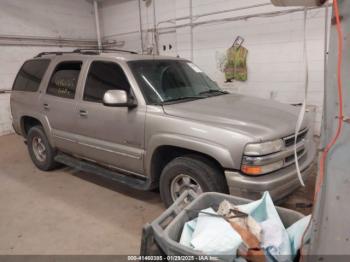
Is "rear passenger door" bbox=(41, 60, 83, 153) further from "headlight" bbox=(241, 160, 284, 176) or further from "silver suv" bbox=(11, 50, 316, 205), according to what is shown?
"headlight" bbox=(241, 160, 284, 176)

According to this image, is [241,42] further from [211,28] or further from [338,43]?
[338,43]

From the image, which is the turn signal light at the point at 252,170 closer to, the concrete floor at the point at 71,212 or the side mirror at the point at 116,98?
the concrete floor at the point at 71,212

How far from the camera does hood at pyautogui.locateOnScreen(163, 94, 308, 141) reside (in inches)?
95.0

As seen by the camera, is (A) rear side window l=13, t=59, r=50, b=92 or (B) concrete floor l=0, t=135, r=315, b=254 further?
(A) rear side window l=13, t=59, r=50, b=92

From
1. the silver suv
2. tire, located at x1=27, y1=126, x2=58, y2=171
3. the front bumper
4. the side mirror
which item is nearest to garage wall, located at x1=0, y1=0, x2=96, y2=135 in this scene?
tire, located at x1=27, y1=126, x2=58, y2=171

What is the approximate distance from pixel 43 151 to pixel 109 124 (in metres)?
1.89

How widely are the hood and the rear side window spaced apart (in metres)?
2.38

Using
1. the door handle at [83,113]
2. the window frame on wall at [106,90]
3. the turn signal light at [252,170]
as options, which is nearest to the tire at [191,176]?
the turn signal light at [252,170]

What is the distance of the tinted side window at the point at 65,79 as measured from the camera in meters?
3.62

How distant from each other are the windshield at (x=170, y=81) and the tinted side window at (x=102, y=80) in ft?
0.59

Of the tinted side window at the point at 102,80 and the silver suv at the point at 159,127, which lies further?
the tinted side window at the point at 102,80

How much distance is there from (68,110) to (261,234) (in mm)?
2899

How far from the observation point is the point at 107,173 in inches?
134

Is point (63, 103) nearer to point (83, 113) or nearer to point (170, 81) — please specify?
point (83, 113)
